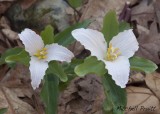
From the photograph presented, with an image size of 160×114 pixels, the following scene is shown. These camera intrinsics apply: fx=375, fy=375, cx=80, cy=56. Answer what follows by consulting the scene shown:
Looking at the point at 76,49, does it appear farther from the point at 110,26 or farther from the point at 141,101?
the point at 110,26

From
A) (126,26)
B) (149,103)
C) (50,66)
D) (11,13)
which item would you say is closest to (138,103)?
(149,103)

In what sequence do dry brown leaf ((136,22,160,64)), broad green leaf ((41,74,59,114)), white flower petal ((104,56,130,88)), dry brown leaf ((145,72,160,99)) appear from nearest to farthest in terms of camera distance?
white flower petal ((104,56,130,88))
broad green leaf ((41,74,59,114))
dry brown leaf ((145,72,160,99))
dry brown leaf ((136,22,160,64))

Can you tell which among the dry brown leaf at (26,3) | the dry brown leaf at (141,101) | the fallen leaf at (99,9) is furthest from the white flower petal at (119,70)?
the dry brown leaf at (26,3)

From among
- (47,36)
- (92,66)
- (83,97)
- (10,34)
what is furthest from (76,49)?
(92,66)

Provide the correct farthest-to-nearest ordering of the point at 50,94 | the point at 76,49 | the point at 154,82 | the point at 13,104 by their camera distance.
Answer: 1. the point at 76,49
2. the point at 154,82
3. the point at 13,104
4. the point at 50,94

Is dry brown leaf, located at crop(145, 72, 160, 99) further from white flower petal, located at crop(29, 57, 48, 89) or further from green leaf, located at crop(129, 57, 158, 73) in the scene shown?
white flower petal, located at crop(29, 57, 48, 89)

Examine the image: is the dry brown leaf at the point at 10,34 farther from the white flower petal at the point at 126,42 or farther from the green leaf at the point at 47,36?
the white flower petal at the point at 126,42

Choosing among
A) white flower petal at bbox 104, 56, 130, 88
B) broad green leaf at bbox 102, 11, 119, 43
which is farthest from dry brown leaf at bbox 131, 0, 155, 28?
white flower petal at bbox 104, 56, 130, 88
